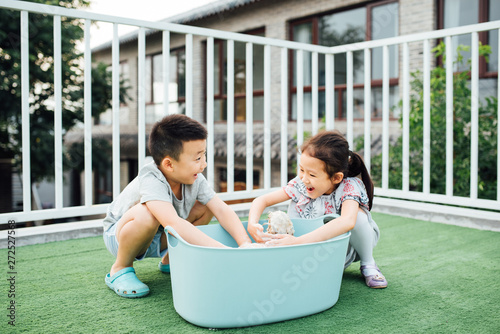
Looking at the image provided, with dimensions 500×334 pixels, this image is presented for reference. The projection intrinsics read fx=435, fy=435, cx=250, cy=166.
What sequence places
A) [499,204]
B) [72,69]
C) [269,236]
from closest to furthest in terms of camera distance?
[269,236] → [499,204] → [72,69]

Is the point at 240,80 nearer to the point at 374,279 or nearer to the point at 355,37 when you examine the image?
the point at 355,37

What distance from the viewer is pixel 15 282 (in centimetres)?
144

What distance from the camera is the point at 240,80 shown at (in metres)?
9.43

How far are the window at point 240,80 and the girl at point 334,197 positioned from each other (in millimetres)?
7162

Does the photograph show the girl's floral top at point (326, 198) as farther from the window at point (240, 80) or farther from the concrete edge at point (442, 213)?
the window at point (240, 80)

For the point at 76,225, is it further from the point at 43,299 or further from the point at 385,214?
the point at 385,214

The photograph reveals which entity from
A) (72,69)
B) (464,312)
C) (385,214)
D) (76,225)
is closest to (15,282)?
(76,225)

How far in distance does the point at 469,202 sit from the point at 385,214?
510 millimetres

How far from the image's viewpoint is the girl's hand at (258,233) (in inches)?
54.6

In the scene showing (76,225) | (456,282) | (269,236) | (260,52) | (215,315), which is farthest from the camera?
(260,52)

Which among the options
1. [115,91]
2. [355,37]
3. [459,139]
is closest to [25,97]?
[115,91]

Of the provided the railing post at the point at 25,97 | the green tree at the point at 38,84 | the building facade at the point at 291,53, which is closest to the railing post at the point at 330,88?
the building facade at the point at 291,53

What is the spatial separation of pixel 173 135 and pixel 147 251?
1.42 feet

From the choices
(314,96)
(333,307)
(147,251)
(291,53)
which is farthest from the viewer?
(291,53)
